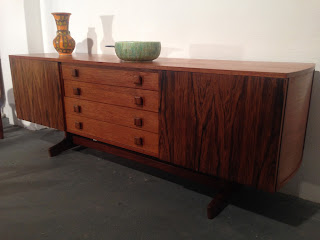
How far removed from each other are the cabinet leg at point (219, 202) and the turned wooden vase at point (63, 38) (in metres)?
1.44

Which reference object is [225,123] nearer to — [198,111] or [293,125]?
[198,111]

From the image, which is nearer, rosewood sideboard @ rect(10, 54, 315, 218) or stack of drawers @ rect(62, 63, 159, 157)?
rosewood sideboard @ rect(10, 54, 315, 218)

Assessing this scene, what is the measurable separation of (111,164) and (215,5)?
1198 mm

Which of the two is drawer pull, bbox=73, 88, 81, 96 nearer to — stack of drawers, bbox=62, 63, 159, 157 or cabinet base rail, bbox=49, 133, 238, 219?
stack of drawers, bbox=62, 63, 159, 157

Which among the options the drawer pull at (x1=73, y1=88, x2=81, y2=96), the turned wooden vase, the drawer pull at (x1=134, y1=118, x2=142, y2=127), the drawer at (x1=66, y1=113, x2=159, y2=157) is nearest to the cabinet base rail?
the drawer at (x1=66, y1=113, x2=159, y2=157)

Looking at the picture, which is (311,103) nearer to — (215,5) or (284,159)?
(284,159)

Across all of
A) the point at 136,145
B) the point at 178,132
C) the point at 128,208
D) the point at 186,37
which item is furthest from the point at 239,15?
the point at 128,208

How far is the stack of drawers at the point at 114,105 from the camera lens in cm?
143

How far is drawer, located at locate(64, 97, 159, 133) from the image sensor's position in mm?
1449

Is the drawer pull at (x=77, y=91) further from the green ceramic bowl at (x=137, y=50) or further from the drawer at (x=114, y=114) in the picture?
the green ceramic bowl at (x=137, y=50)

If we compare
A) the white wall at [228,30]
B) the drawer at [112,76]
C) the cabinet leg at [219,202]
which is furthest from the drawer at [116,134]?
the white wall at [228,30]

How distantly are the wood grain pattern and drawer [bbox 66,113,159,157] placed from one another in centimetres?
60

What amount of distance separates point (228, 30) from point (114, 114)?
31.2 inches

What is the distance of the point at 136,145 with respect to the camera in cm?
154
